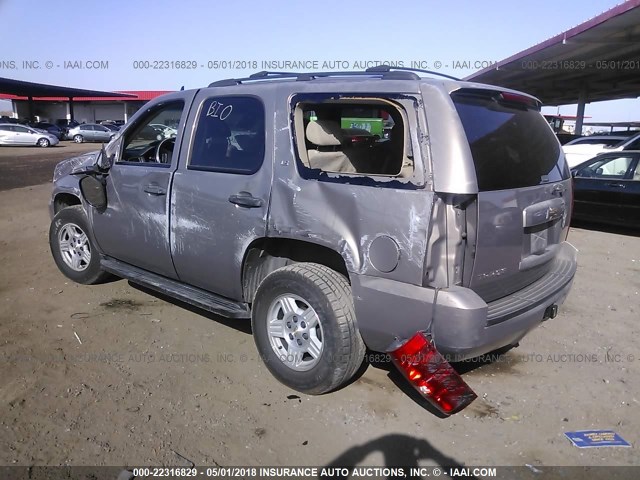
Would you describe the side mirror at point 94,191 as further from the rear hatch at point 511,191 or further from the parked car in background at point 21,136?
the parked car in background at point 21,136

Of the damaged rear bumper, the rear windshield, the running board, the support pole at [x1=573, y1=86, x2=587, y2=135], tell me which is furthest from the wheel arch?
the support pole at [x1=573, y1=86, x2=587, y2=135]

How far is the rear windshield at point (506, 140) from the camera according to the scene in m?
2.87

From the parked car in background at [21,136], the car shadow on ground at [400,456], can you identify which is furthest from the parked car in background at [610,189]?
the parked car in background at [21,136]

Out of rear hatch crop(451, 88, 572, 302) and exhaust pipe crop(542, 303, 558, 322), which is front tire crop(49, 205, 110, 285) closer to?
rear hatch crop(451, 88, 572, 302)

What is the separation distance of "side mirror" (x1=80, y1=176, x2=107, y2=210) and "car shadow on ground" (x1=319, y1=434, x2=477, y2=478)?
314 centimetres

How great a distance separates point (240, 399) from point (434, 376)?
130cm

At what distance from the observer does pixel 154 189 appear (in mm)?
4074

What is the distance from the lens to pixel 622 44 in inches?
617

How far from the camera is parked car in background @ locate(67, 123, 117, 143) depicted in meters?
36.3

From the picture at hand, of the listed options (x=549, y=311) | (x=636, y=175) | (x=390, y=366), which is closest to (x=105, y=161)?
(x=390, y=366)

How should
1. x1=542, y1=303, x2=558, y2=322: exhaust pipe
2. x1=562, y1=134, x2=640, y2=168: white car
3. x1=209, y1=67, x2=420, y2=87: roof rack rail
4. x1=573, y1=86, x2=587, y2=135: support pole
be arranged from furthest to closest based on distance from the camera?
x1=573, y1=86, x2=587, y2=135: support pole
x1=562, y1=134, x2=640, y2=168: white car
x1=542, y1=303, x2=558, y2=322: exhaust pipe
x1=209, y1=67, x2=420, y2=87: roof rack rail

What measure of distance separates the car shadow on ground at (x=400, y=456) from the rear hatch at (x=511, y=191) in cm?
93

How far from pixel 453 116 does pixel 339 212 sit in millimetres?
831

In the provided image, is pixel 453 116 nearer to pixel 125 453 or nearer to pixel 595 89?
pixel 125 453
